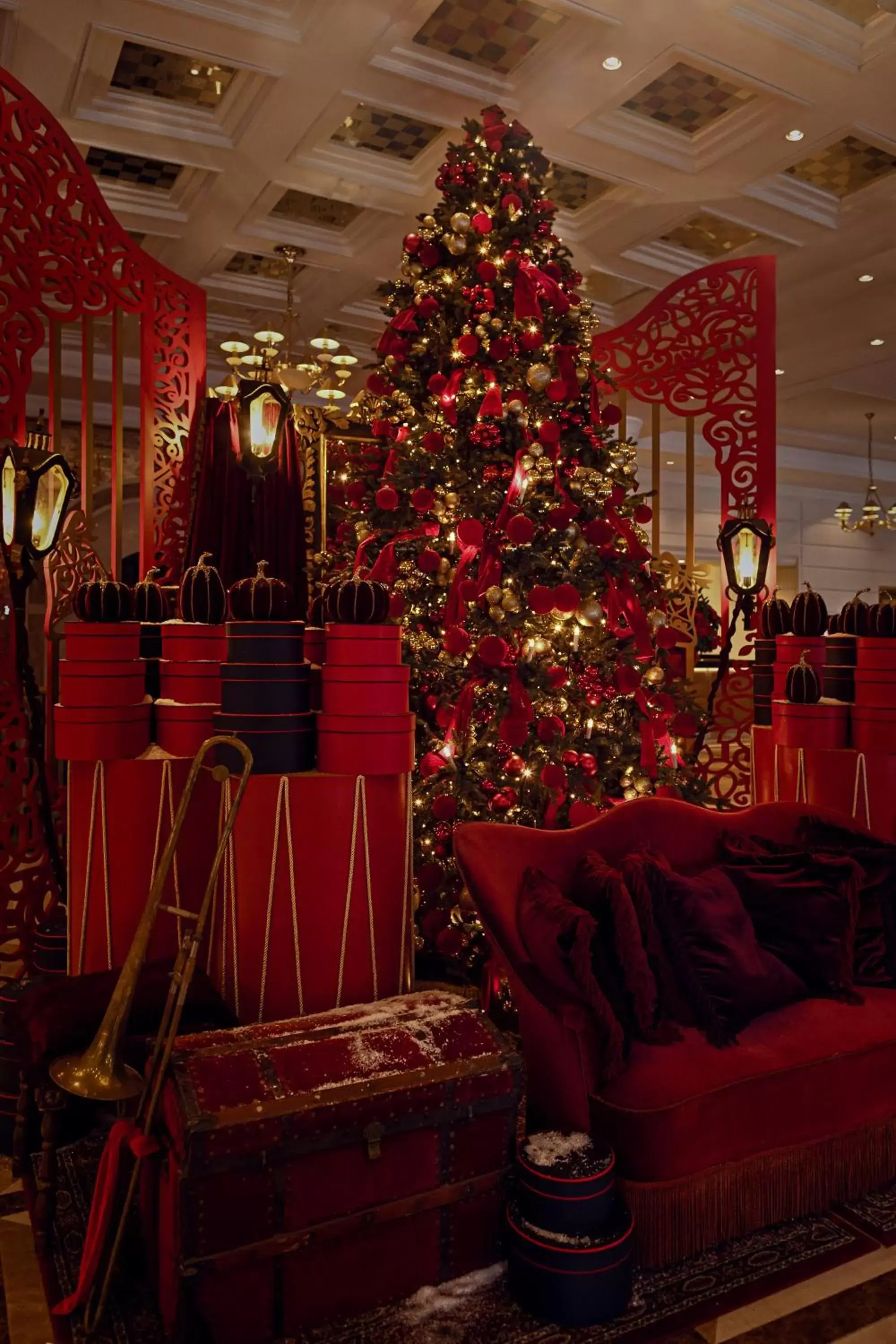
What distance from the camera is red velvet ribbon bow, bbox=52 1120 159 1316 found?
1.59 meters

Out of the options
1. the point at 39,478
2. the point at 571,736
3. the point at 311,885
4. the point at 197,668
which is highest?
the point at 39,478

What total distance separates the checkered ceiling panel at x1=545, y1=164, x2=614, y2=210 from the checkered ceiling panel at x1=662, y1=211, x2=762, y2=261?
60 cm

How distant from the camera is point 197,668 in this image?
8.57 feet

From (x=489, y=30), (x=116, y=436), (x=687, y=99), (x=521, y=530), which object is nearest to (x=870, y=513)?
(x=687, y=99)

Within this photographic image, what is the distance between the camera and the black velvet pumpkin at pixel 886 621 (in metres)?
3.12

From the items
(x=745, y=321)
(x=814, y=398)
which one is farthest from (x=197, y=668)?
(x=814, y=398)

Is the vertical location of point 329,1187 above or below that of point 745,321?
below

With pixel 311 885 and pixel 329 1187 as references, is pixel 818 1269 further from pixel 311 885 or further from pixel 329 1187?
pixel 311 885

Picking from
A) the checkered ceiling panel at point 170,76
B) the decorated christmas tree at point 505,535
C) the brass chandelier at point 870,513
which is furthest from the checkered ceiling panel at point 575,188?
the brass chandelier at point 870,513

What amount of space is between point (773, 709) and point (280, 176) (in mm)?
3697

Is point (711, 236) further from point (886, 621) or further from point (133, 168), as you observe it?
point (886, 621)

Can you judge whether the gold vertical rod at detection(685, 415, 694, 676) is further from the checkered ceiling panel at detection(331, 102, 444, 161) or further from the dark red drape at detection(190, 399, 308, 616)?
the dark red drape at detection(190, 399, 308, 616)

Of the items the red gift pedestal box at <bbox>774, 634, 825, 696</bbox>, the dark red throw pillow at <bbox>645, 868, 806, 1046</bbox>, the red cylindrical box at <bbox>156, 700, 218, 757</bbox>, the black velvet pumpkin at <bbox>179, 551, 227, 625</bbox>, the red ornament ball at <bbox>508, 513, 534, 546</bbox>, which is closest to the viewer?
the dark red throw pillow at <bbox>645, 868, 806, 1046</bbox>

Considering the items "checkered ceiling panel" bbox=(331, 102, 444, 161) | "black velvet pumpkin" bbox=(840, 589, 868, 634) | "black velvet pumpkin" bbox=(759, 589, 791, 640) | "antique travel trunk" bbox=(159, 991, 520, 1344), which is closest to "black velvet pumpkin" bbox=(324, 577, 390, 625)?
"antique travel trunk" bbox=(159, 991, 520, 1344)
